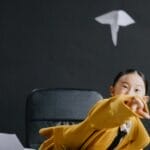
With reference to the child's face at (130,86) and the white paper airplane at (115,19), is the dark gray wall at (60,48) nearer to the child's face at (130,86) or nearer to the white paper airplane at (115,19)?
the white paper airplane at (115,19)

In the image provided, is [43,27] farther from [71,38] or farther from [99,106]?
[99,106]

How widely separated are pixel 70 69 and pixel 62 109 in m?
0.85

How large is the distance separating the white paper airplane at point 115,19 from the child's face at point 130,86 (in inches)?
59.6

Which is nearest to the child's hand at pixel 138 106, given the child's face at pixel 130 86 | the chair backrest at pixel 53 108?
the child's face at pixel 130 86

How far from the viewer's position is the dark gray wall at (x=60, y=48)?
2996 mm

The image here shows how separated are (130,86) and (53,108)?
31.0 inches

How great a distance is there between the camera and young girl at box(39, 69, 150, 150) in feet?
3.48

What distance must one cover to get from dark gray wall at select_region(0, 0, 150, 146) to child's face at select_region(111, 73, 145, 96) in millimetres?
1512

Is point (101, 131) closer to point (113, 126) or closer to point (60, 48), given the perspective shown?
point (113, 126)

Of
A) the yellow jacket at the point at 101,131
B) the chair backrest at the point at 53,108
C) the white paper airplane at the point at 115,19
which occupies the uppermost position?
the white paper airplane at the point at 115,19

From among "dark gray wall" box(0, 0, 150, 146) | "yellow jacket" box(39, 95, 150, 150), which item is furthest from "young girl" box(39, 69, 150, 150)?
"dark gray wall" box(0, 0, 150, 146)

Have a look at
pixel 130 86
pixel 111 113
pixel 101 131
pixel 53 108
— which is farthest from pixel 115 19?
pixel 111 113

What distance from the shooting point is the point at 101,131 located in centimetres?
124

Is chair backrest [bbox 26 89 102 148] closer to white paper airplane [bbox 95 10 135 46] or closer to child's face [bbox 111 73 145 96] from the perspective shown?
child's face [bbox 111 73 145 96]
